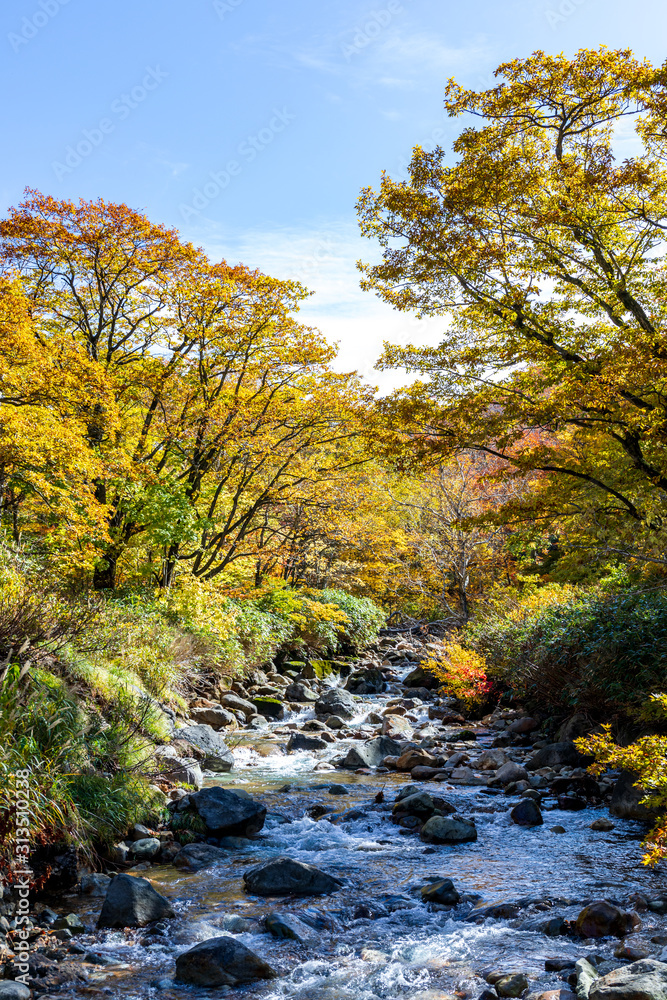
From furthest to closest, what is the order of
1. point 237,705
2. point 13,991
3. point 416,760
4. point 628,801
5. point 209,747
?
point 237,705 → point 416,760 → point 209,747 → point 628,801 → point 13,991

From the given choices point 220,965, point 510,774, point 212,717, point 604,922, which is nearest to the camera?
point 220,965

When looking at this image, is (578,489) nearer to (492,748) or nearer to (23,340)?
(492,748)

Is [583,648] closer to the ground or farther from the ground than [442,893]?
farther from the ground

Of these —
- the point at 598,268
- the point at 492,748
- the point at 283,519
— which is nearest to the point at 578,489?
the point at 598,268

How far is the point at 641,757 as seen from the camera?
441cm

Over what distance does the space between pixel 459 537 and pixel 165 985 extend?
1529cm

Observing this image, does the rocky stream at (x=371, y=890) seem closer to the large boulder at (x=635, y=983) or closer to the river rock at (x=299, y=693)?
the large boulder at (x=635, y=983)

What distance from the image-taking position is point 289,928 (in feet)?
15.5

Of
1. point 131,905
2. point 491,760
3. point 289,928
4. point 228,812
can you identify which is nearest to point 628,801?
point 491,760

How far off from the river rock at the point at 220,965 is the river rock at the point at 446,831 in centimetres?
287

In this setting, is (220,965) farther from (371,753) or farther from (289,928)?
(371,753)

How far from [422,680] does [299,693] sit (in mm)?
3339

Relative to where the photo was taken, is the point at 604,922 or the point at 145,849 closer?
the point at 604,922

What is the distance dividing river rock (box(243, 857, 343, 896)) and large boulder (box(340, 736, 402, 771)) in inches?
161
